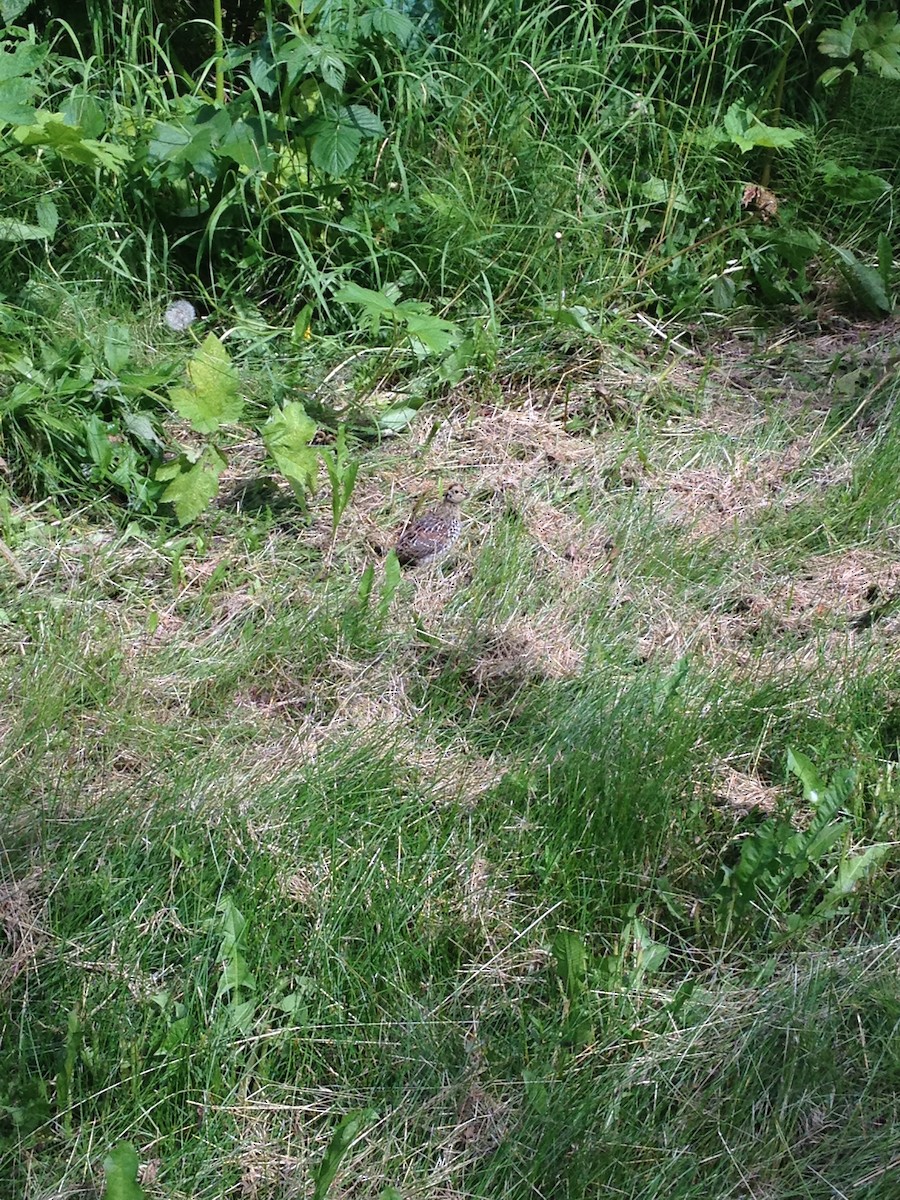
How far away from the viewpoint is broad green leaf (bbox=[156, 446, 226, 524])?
118 inches

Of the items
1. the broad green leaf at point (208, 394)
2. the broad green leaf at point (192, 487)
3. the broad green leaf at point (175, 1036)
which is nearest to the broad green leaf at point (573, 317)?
the broad green leaf at point (208, 394)

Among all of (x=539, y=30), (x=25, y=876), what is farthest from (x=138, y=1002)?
(x=539, y=30)

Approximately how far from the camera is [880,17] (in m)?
3.97

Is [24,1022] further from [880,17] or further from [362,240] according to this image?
[880,17]

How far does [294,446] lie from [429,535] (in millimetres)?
398

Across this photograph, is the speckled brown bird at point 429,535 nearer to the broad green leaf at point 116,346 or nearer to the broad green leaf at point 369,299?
the broad green leaf at point 369,299

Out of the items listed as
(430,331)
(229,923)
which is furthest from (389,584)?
(229,923)

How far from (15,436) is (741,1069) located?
221cm

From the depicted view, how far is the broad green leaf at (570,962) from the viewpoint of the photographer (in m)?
2.08

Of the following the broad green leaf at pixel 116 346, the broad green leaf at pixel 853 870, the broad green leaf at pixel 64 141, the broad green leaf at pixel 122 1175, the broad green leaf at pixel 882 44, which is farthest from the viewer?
the broad green leaf at pixel 882 44

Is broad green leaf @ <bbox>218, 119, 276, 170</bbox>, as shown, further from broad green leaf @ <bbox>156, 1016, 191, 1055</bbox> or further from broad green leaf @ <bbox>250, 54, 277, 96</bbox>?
broad green leaf @ <bbox>156, 1016, 191, 1055</bbox>

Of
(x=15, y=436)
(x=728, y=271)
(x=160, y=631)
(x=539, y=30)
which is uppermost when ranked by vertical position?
(x=539, y=30)

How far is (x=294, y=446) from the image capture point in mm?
3061

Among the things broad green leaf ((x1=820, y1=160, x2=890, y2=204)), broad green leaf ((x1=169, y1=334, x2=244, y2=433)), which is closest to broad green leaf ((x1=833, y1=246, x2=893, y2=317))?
broad green leaf ((x1=820, y1=160, x2=890, y2=204))
